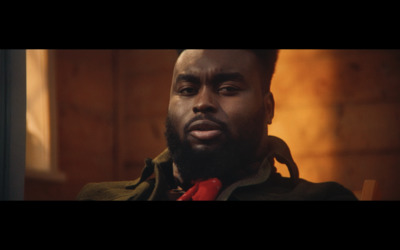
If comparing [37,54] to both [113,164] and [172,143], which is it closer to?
[113,164]

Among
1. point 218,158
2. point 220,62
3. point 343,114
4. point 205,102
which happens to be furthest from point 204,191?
point 343,114

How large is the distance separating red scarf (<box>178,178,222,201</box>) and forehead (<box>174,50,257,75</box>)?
10.3 inches

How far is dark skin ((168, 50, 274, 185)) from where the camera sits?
45.3 inches

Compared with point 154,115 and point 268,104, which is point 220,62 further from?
point 154,115

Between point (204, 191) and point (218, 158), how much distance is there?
0.09 meters

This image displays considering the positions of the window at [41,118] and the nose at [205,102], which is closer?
the nose at [205,102]

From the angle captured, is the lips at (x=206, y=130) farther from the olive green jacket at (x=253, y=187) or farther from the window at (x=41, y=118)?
the window at (x=41, y=118)

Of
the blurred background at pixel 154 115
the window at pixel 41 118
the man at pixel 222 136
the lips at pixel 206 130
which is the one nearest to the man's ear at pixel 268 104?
the man at pixel 222 136

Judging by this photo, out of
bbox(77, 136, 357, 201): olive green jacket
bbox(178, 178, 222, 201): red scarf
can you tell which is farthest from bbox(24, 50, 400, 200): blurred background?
bbox(178, 178, 222, 201): red scarf

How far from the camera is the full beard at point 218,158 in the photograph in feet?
3.79

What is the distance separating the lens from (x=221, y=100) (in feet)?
Result: 3.79

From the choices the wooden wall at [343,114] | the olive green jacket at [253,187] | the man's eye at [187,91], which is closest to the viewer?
the olive green jacket at [253,187]

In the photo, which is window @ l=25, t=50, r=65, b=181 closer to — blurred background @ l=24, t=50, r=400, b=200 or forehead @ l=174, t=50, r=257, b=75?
blurred background @ l=24, t=50, r=400, b=200
